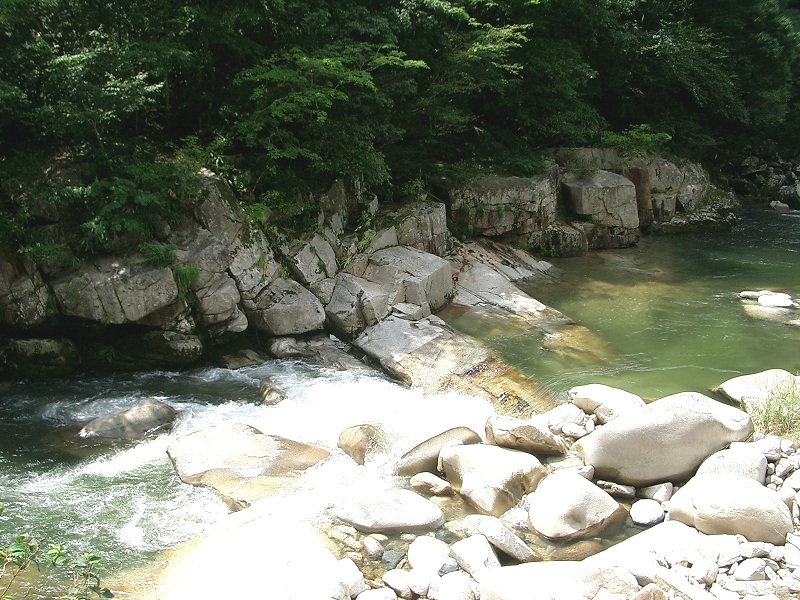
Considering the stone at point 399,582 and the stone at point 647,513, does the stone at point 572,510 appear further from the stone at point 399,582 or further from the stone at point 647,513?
the stone at point 399,582

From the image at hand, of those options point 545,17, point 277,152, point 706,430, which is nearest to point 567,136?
point 545,17

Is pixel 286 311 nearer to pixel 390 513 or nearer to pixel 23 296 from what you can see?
pixel 23 296

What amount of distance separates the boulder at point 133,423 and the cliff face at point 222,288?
1642 mm

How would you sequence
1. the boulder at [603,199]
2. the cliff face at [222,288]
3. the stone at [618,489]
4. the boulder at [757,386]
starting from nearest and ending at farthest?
the stone at [618,489] → the boulder at [757,386] → the cliff face at [222,288] → the boulder at [603,199]

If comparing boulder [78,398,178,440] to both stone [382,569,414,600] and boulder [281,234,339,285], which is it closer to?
boulder [281,234,339,285]

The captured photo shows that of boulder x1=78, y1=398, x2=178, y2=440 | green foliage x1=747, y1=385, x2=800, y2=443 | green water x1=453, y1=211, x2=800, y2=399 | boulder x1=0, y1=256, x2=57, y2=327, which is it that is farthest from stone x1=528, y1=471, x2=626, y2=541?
boulder x1=0, y1=256, x2=57, y2=327

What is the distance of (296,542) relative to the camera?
5.93m

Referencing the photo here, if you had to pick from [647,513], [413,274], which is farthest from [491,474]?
[413,274]

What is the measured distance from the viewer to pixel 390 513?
654 cm

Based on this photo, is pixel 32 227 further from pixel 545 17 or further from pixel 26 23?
pixel 545 17

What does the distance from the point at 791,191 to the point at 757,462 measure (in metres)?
21.6

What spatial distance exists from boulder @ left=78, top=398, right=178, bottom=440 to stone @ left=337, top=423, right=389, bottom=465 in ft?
7.66

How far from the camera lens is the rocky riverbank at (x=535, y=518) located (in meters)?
5.47

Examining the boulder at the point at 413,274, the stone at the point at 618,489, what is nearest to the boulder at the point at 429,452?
the stone at the point at 618,489
